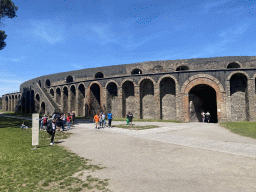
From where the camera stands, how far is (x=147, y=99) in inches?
955

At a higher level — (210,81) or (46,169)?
(210,81)

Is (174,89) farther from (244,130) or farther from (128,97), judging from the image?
(244,130)

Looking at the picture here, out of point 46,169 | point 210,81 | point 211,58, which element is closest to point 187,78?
point 210,81

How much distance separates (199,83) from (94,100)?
1649cm

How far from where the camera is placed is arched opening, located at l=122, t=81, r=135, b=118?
25002mm

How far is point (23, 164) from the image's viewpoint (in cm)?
499

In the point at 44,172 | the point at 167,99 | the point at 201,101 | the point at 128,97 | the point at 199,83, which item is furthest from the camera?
the point at 128,97

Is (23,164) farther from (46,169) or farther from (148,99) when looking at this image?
(148,99)

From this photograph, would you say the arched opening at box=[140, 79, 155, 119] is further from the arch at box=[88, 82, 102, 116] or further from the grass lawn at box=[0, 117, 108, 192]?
the grass lawn at box=[0, 117, 108, 192]

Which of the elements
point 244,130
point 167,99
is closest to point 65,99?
point 167,99

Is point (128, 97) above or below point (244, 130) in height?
above

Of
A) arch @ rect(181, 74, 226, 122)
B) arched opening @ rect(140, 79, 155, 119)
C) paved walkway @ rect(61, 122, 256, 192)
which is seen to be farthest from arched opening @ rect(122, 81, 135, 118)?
paved walkway @ rect(61, 122, 256, 192)

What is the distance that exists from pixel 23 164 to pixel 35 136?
2310 mm

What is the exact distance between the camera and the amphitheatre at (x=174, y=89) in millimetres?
19672
